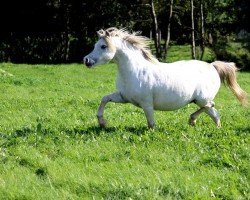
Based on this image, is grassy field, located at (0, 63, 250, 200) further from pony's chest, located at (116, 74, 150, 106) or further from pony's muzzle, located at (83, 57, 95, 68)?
pony's muzzle, located at (83, 57, 95, 68)

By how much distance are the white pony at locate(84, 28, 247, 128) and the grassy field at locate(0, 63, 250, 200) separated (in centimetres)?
56

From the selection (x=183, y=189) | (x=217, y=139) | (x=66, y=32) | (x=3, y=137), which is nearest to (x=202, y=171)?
(x=183, y=189)

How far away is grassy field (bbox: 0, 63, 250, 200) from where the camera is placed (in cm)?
652

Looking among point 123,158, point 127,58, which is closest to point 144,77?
point 127,58

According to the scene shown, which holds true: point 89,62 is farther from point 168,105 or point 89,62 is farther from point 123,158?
point 123,158

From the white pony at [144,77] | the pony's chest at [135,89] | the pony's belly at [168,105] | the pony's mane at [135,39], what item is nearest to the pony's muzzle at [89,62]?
→ the white pony at [144,77]

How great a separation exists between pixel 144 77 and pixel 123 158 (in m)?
2.33

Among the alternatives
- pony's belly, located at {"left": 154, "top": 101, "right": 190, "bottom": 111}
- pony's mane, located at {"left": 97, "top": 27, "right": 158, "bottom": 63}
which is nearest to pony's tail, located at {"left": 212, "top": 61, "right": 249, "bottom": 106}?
pony's belly, located at {"left": 154, "top": 101, "right": 190, "bottom": 111}

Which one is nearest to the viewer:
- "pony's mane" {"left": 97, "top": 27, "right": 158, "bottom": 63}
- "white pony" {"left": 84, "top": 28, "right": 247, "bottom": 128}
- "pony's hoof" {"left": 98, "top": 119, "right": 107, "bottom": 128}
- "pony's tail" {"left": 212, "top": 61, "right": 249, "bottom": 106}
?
"white pony" {"left": 84, "top": 28, "right": 247, "bottom": 128}

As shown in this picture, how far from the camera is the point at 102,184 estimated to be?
673 centimetres

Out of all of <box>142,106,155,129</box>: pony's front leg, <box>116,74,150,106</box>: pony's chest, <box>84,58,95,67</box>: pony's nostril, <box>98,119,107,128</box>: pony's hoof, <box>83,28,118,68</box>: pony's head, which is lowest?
<box>98,119,107,128</box>: pony's hoof

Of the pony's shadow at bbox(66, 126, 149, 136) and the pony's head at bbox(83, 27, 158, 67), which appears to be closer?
the pony's head at bbox(83, 27, 158, 67)

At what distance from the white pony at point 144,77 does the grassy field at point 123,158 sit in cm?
56

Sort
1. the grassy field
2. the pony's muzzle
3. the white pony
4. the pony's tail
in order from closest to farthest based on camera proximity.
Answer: the grassy field, the pony's muzzle, the white pony, the pony's tail
